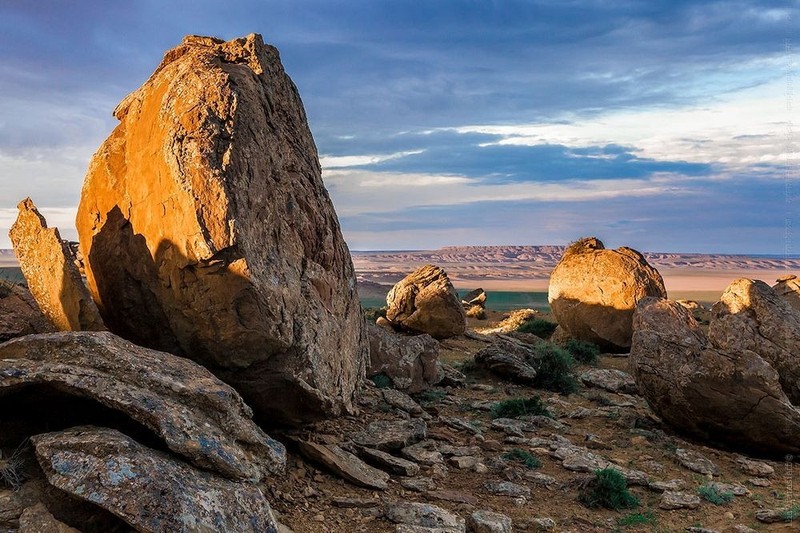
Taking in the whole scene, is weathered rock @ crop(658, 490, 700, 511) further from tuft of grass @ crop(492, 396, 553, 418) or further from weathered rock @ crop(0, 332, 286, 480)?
weathered rock @ crop(0, 332, 286, 480)

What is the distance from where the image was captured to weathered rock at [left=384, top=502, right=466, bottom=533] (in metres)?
7.53

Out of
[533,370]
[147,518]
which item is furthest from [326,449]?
[533,370]

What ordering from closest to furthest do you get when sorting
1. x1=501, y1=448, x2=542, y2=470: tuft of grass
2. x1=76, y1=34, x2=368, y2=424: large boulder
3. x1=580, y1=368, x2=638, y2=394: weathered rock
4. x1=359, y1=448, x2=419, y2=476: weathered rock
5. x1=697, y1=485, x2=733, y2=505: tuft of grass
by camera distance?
x1=76, y1=34, x2=368, y2=424: large boulder, x1=359, y1=448, x2=419, y2=476: weathered rock, x1=697, y1=485, x2=733, y2=505: tuft of grass, x1=501, y1=448, x2=542, y2=470: tuft of grass, x1=580, y1=368, x2=638, y2=394: weathered rock

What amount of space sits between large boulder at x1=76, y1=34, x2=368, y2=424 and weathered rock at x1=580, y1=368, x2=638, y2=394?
8641 mm

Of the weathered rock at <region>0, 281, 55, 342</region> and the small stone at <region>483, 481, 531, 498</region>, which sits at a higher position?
the weathered rock at <region>0, 281, 55, 342</region>

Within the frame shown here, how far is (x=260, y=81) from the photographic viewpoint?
33.8 feet

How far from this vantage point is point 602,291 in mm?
22656

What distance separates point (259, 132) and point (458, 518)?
569cm

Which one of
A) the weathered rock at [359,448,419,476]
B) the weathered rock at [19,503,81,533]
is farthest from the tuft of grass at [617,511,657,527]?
the weathered rock at [19,503,81,533]

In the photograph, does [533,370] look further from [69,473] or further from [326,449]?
[69,473]

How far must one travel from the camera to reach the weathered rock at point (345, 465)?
869cm

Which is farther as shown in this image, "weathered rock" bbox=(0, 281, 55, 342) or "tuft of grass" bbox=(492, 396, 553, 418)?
"tuft of grass" bbox=(492, 396, 553, 418)

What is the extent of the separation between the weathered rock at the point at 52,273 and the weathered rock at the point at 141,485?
12.0 feet

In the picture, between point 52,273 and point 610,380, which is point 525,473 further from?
point 610,380
